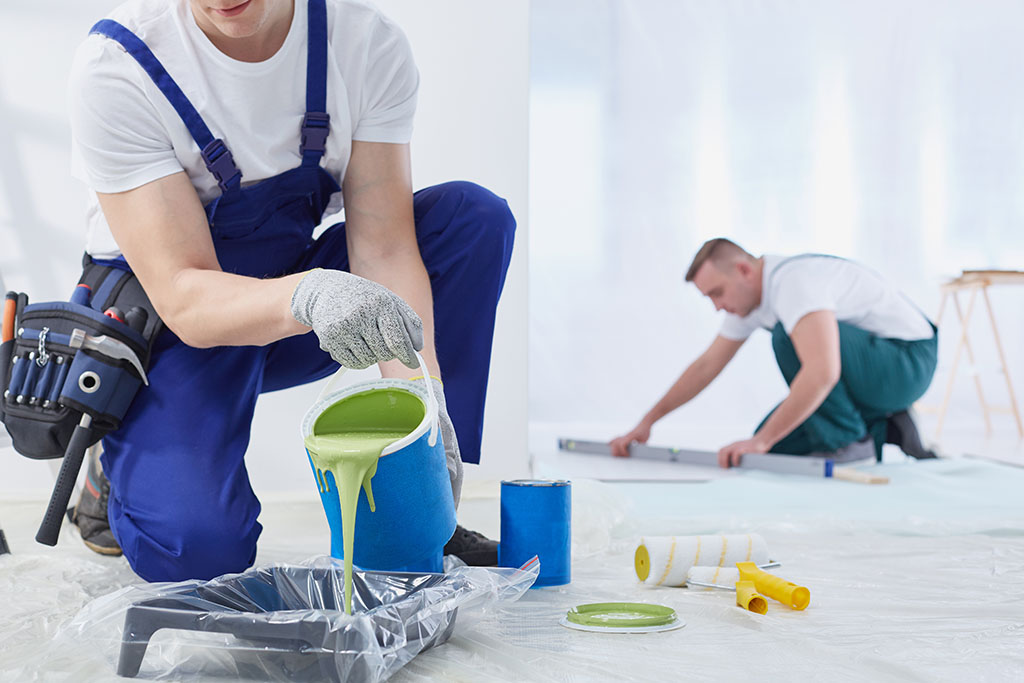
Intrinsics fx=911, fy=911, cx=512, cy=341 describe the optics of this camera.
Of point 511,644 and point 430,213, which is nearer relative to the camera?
point 511,644

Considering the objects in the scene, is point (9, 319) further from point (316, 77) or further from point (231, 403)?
point (316, 77)

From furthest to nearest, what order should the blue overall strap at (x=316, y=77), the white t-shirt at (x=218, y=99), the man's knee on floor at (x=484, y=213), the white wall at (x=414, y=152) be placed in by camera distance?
the white wall at (x=414, y=152) < the man's knee on floor at (x=484, y=213) < the blue overall strap at (x=316, y=77) < the white t-shirt at (x=218, y=99)

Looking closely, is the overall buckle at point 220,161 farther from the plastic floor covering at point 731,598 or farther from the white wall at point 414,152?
the white wall at point 414,152

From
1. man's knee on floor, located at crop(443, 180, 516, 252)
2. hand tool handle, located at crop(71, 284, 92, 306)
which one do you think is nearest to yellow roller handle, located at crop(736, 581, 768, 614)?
man's knee on floor, located at crop(443, 180, 516, 252)

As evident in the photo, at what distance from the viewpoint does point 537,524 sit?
4.39 ft

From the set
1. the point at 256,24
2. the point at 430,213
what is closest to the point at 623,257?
the point at 430,213

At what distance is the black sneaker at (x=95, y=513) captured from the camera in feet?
5.54

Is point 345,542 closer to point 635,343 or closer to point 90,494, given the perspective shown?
point 90,494

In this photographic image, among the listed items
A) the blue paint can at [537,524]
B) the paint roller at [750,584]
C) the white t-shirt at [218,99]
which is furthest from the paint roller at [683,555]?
the white t-shirt at [218,99]

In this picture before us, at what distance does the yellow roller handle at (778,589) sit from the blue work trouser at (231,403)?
468 mm

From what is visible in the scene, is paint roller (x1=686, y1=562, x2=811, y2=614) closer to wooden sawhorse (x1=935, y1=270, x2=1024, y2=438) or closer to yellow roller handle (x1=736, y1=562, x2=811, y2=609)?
yellow roller handle (x1=736, y1=562, x2=811, y2=609)

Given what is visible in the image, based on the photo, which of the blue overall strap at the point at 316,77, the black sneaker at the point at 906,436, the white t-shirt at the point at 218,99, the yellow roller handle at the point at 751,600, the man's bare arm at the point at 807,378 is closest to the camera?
the yellow roller handle at the point at 751,600

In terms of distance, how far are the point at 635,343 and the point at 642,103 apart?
1.35 metres

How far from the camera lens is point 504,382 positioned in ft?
8.52
